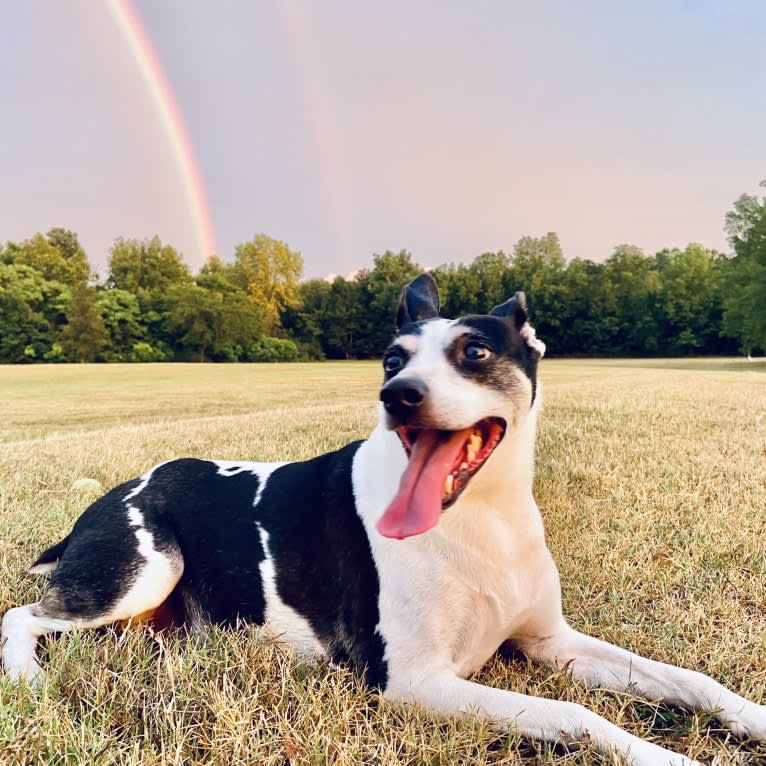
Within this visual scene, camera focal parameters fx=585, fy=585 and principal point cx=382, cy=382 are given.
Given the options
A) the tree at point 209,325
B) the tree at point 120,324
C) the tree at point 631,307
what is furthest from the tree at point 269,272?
the tree at point 631,307

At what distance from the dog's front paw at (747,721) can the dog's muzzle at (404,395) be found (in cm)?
145

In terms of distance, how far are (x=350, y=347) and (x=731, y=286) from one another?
2869 centimetres

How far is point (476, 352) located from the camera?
231cm

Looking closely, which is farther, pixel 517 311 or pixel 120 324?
pixel 120 324

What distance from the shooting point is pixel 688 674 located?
206cm

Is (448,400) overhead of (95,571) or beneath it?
overhead

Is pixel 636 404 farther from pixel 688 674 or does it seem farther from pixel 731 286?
pixel 731 286

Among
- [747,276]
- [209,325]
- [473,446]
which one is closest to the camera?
[473,446]

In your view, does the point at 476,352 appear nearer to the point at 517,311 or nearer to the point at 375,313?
the point at 517,311

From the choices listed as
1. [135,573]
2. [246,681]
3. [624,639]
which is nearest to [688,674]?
[624,639]

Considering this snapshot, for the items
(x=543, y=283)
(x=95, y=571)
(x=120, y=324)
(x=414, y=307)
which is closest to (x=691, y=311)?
(x=543, y=283)

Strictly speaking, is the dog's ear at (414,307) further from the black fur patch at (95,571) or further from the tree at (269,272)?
the tree at (269,272)

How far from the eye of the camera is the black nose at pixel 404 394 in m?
2.03

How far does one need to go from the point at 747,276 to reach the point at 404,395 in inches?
1684
